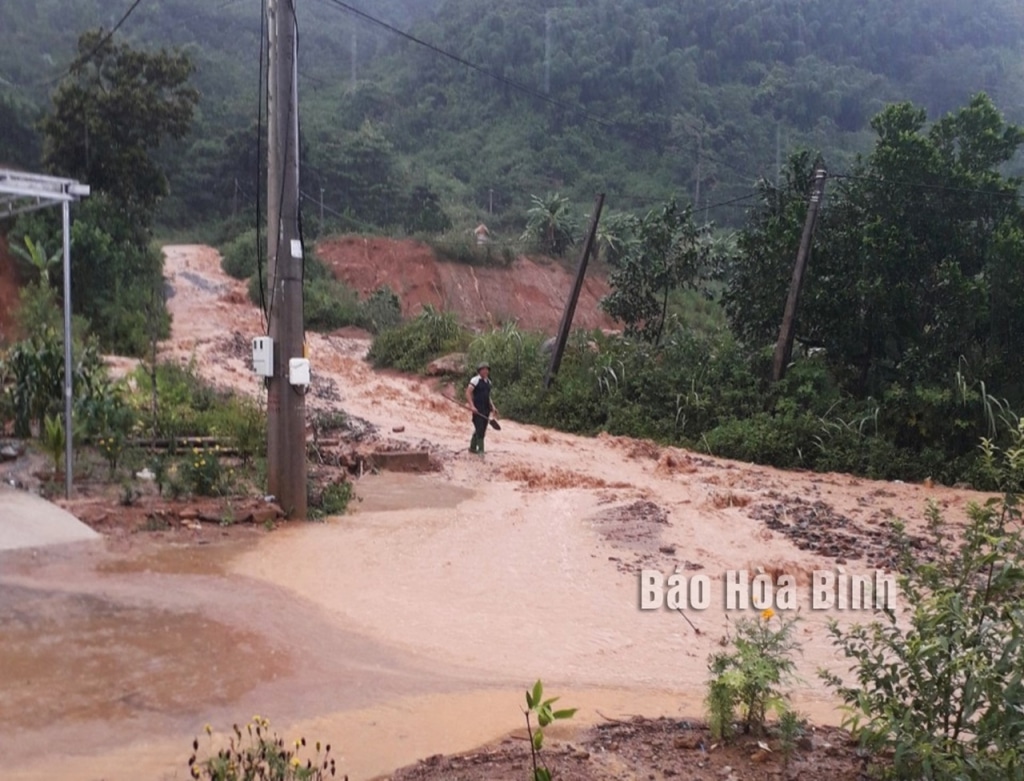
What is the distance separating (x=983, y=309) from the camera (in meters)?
17.4

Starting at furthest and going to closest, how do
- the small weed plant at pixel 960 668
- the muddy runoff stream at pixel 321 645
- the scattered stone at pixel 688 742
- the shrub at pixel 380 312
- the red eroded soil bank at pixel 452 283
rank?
the red eroded soil bank at pixel 452 283 < the shrub at pixel 380 312 < the muddy runoff stream at pixel 321 645 < the scattered stone at pixel 688 742 < the small weed plant at pixel 960 668

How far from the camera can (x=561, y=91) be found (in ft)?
227

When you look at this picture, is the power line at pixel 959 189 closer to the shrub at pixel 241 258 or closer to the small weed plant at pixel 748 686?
the small weed plant at pixel 748 686

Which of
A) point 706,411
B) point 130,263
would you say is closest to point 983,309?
point 706,411

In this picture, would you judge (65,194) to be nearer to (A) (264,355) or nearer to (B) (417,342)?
(A) (264,355)

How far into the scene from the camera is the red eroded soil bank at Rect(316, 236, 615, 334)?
4138 cm

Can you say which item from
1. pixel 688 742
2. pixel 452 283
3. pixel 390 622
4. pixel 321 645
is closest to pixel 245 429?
pixel 390 622

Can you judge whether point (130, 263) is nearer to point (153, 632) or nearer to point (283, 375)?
point (283, 375)

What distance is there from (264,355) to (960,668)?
7802 millimetres

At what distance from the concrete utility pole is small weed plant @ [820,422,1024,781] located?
7171mm

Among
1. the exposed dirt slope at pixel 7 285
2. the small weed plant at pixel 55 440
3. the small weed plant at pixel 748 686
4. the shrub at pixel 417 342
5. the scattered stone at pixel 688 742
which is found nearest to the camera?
the small weed plant at pixel 748 686

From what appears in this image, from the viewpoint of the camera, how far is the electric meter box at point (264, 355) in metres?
10.1

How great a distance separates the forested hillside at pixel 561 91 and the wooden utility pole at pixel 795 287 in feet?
113

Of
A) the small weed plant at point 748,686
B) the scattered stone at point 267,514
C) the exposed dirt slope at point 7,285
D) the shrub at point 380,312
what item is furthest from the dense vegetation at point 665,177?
the small weed plant at point 748,686
